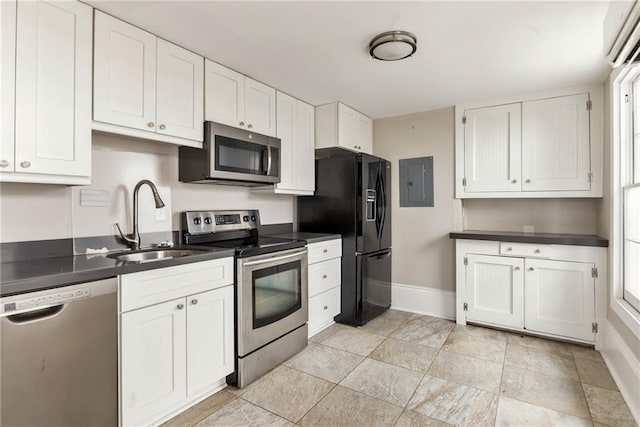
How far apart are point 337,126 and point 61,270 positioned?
2.53 metres

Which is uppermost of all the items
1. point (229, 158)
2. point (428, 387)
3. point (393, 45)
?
point (393, 45)

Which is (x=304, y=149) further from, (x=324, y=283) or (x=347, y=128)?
(x=324, y=283)

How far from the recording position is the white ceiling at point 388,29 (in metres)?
1.75

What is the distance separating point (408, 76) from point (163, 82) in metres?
1.84

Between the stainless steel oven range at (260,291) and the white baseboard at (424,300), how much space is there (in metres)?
1.48

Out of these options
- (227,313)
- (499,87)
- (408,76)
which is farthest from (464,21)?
(227,313)

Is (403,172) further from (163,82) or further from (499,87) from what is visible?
(163,82)

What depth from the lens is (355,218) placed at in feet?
10.5

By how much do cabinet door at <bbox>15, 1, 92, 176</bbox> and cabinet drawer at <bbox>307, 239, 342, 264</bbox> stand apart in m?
1.75

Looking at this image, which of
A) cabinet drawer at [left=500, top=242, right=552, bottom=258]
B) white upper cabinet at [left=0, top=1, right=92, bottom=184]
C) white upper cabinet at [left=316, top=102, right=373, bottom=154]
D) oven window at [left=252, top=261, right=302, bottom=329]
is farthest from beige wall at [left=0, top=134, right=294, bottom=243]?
cabinet drawer at [left=500, top=242, right=552, bottom=258]

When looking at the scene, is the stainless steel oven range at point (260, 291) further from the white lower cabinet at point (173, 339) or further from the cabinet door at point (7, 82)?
A: the cabinet door at point (7, 82)

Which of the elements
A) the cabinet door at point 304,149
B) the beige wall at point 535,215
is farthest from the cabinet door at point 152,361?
the beige wall at point 535,215

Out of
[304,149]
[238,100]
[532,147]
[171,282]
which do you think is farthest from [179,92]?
[532,147]

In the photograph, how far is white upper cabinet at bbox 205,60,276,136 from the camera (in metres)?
2.33
